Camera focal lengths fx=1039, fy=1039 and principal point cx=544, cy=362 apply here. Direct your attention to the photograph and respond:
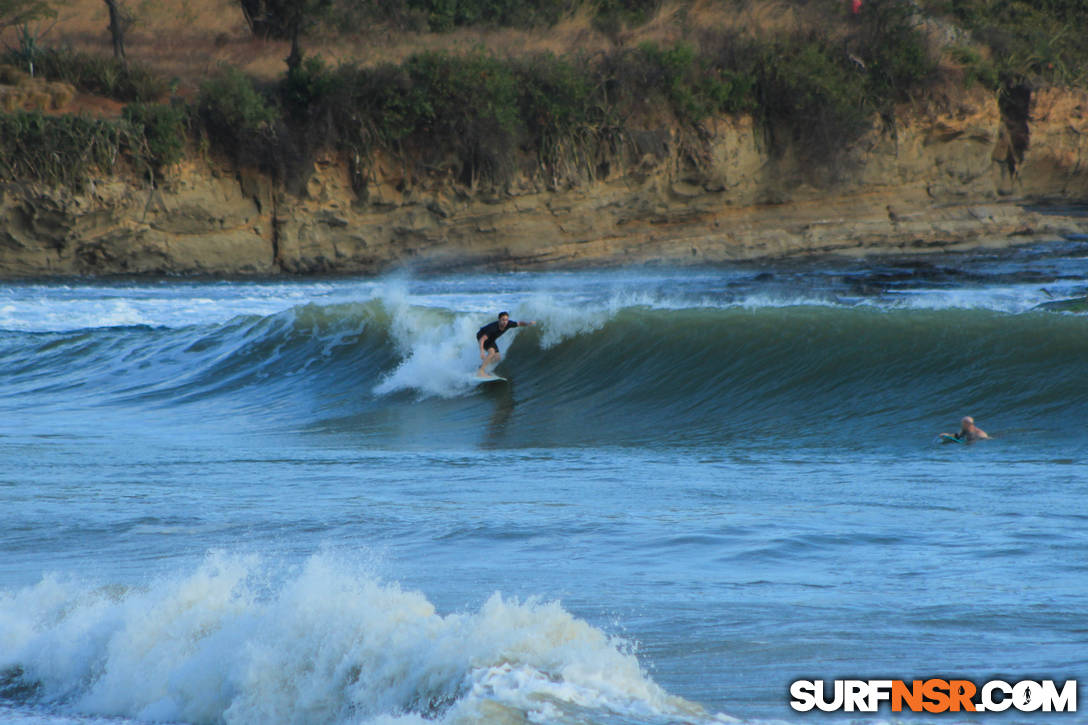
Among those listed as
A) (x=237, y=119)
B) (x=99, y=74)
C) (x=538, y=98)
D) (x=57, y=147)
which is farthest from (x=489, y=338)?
(x=99, y=74)

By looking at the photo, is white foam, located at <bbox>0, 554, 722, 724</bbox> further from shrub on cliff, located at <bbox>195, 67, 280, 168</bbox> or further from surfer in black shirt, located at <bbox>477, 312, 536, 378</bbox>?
shrub on cliff, located at <bbox>195, 67, 280, 168</bbox>

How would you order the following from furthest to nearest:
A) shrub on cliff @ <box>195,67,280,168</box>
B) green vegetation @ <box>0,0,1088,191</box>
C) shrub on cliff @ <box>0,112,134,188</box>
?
1. shrub on cliff @ <box>195,67,280,168</box>
2. green vegetation @ <box>0,0,1088,191</box>
3. shrub on cliff @ <box>0,112,134,188</box>

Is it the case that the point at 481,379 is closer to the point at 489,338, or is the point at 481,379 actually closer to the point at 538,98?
the point at 489,338


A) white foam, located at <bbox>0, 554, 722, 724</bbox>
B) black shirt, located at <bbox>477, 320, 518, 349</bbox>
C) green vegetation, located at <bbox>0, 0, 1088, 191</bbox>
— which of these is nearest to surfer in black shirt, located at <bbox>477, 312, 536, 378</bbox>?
black shirt, located at <bbox>477, 320, 518, 349</bbox>

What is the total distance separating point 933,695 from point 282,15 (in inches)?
1246

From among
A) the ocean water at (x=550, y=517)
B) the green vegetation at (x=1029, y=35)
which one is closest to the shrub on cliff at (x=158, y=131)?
the ocean water at (x=550, y=517)

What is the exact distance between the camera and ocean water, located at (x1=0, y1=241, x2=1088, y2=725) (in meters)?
3.18

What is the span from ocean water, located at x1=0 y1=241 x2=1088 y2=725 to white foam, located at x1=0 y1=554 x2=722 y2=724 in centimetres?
1

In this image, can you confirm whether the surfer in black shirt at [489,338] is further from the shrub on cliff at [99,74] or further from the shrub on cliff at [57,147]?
the shrub on cliff at [99,74]

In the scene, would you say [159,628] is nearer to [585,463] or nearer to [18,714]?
[18,714]

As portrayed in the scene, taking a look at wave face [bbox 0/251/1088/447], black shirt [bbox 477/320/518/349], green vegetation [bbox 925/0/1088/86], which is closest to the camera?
wave face [bbox 0/251/1088/447]

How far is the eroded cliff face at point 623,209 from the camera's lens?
25.7 meters

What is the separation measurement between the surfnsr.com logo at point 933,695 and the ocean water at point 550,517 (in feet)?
0.23

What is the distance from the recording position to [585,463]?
8227mm
